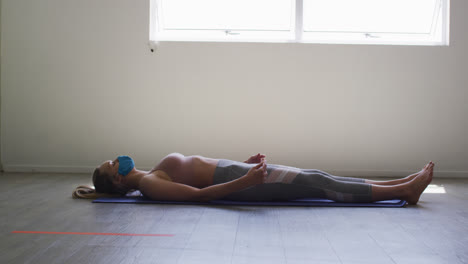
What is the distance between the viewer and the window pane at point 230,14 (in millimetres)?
4531

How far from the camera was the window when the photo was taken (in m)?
4.49

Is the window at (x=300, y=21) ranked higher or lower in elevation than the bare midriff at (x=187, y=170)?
higher

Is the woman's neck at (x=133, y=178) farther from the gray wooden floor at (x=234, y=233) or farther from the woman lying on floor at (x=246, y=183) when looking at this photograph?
the gray wooden floor at (x=234, y=233)

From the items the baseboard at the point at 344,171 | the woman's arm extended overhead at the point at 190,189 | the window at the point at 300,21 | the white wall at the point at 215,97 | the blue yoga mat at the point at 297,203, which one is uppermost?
the window at the point at 300,21

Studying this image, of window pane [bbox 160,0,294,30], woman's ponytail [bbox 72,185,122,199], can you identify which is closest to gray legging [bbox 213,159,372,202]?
woman's ponytail [bbox 72,185,122,199]

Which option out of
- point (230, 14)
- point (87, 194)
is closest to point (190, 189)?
point (87, 194)

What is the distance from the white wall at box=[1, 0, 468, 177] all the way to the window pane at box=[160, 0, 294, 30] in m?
0.29

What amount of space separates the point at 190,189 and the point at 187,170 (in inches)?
5.0

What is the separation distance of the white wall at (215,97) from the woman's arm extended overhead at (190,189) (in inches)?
72.8

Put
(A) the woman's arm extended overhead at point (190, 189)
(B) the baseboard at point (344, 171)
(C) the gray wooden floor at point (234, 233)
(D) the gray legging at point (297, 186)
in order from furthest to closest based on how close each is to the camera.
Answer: (B) the baseboard at point (344, 171)
(D) the gray legging at point (297, 186)
(A) the woman's arm extended overhead at point (190, 189)
(C) the gray wooden floor at point (234, 233)

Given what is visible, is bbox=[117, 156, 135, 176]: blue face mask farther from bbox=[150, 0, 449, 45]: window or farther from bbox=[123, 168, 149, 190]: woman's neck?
bbox=[150, 0, 449, 45]: window

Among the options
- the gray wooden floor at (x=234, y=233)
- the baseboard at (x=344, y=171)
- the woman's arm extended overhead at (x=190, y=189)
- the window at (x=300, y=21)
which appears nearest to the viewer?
the gray wooden floor at (x=234, y=233)

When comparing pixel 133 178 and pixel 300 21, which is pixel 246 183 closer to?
pixel 133 178

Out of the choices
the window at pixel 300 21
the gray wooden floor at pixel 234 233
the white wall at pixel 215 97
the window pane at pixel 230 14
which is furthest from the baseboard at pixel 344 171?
the window pane at pixel 230 14
